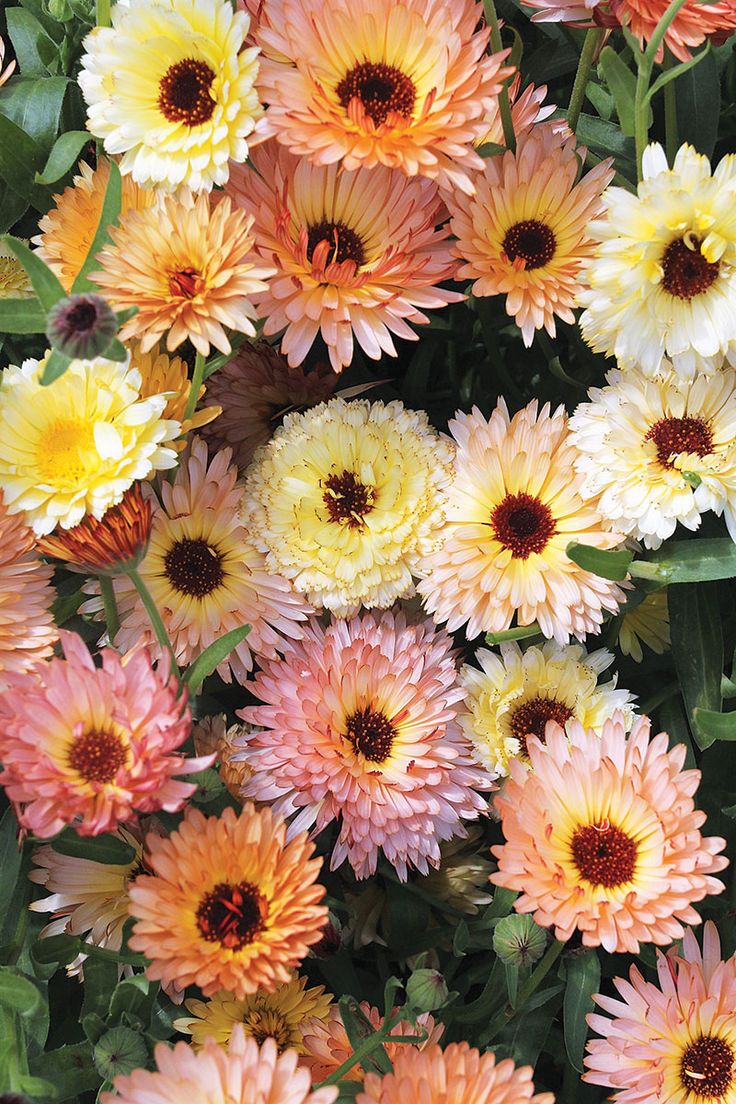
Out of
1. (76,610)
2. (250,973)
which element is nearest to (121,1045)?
(250,973)

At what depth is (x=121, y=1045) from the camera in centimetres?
70

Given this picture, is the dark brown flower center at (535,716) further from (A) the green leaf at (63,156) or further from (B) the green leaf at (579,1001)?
(A) the green leaf at (63,156)

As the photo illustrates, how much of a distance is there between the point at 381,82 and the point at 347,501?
0.27m

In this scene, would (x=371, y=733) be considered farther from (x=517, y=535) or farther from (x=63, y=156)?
(x=63, y=156)

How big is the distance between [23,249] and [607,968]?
1.99 feet

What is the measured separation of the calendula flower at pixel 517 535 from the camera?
82 cm

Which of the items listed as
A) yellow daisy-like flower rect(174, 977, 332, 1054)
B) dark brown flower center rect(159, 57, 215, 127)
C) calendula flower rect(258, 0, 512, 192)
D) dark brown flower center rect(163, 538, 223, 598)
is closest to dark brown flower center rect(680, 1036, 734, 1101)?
yellow daisy-like flower rect(174, 977, 332, 1054)

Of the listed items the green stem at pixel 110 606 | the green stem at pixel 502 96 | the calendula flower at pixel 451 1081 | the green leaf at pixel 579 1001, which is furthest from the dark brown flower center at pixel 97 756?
the green stem at pixel 502 96

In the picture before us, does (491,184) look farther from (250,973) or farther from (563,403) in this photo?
(250,973)

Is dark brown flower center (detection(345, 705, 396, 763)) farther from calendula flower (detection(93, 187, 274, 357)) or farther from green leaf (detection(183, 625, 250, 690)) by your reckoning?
calendula flower (detection(93, 187, 274, 357))

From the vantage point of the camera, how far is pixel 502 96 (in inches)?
31.8

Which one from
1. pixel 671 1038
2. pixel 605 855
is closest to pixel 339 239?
pixel 605 855

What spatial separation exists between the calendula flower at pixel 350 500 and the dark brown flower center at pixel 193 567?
0.04 metres

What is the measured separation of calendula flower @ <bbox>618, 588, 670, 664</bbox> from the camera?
91 cm
